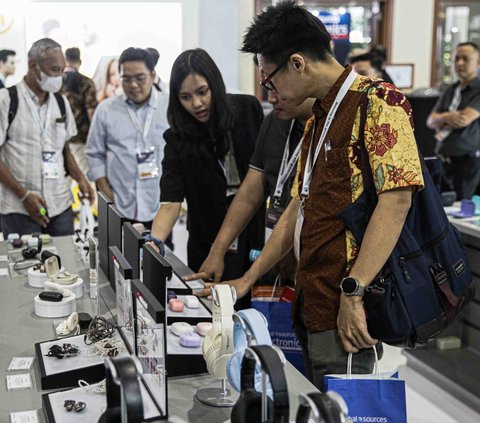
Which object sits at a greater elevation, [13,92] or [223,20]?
[223,20]

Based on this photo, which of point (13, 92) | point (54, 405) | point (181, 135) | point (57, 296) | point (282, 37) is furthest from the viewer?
point (13, 92)

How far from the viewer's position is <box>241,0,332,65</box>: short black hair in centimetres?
177

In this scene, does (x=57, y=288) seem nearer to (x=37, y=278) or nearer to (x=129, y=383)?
(x=37, y=278)

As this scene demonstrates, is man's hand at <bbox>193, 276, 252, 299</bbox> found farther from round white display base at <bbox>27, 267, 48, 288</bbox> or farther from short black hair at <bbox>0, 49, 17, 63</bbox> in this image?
short black hair at <bbox>0, 49, 17, 63</bbox>

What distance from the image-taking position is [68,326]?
77.3 inches

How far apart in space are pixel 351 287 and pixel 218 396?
17.2 inches

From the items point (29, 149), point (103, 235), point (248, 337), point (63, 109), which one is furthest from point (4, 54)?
point (248, 337)

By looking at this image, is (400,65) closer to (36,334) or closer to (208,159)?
(208,159)

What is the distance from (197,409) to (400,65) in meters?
7.20

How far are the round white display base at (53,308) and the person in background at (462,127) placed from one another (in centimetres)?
426

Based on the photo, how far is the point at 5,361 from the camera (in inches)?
70.5

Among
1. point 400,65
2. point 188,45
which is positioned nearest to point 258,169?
point 188,45

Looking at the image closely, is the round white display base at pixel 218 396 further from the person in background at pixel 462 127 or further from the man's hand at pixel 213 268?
the person in background at pixel 462 127

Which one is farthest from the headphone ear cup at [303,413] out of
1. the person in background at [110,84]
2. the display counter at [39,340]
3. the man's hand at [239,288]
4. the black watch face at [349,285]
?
the person in background at [110,84]
